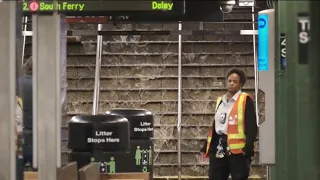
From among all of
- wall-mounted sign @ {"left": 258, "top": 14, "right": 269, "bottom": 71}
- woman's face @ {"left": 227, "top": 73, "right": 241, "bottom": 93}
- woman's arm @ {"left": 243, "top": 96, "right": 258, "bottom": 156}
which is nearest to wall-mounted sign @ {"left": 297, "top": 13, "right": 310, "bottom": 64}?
wall-mounted sign @ {"left": 258, "top": 14, "right": 269, "bottom": 71}

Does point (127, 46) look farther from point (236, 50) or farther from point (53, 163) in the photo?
point (53, 163)

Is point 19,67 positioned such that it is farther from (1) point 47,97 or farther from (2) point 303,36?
(2) point 303,36

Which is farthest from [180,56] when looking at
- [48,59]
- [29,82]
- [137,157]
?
[48,59]

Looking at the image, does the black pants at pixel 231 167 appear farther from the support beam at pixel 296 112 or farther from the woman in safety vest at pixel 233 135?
the support beam at pixel 296 112

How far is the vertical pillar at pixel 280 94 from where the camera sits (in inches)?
181

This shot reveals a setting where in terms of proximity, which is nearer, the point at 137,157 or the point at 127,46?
the point at 137,157

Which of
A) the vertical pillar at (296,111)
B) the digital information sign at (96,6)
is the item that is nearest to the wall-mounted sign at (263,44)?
the vertical pillar at (296,111)

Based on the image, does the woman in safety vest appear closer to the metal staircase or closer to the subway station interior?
the subway station interior

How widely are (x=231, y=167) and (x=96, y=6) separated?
2.38m

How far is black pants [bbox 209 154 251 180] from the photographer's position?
258 inches

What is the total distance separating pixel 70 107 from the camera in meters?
9.56
